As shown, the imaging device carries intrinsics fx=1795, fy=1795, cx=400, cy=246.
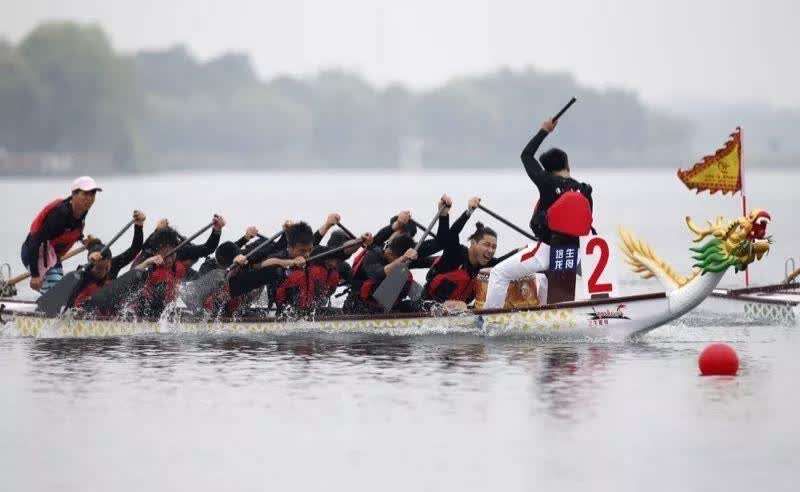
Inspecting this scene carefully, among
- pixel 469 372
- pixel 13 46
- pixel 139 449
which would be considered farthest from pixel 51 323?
pixel 13 46

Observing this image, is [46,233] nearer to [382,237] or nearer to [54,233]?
[54,233]

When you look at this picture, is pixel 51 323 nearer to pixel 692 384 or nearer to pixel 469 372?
pixel 469 372

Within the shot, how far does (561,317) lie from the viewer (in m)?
21.6

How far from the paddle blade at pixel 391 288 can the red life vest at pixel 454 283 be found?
1.46 feet

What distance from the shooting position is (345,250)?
2358 cm

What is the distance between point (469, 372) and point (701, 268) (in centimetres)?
298

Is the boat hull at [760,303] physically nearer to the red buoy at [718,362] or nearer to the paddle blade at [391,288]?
the red buoy at [718,362]

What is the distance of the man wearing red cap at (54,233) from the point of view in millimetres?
23766

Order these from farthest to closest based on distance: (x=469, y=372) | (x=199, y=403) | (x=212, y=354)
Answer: (x=212, y=354) < (x=469, y=372) < (x=199, y=403)

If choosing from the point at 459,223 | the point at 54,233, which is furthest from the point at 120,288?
the point at 459,223

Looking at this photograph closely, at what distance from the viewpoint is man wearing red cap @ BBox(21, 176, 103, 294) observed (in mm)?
23766

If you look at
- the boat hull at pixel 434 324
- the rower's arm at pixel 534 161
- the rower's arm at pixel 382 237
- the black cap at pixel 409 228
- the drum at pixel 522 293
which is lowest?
the boat hull at pixel 434 324

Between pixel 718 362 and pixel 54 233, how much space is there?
365 inches

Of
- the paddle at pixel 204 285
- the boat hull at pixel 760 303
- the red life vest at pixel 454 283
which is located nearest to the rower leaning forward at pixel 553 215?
the red life vest at pixel 454 283
